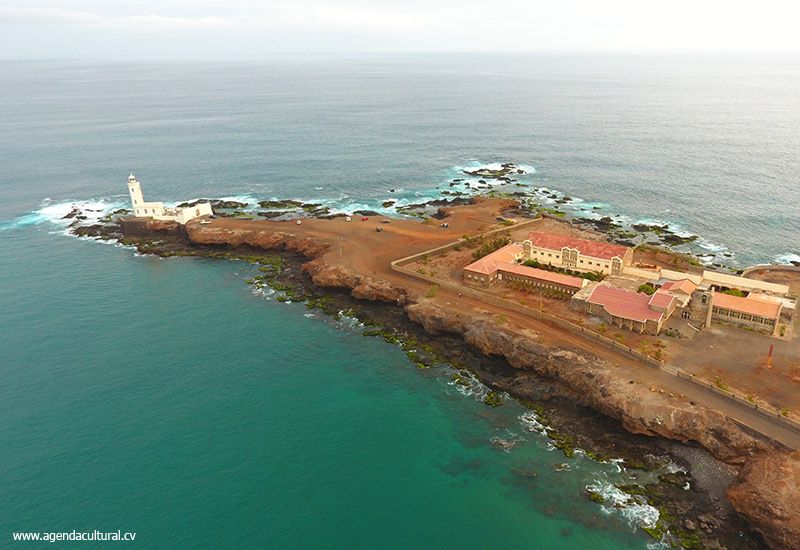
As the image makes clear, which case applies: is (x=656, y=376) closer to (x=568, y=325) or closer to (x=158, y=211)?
(x=568, y=325)

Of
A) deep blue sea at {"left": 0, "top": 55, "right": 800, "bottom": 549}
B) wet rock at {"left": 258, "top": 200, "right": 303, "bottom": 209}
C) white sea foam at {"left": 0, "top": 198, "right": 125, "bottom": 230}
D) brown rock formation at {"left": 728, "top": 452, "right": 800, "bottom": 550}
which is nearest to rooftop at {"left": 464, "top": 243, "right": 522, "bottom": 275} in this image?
deep blue sea at {"left": 0, "top": 55, "right": 800, "bottom": 549}

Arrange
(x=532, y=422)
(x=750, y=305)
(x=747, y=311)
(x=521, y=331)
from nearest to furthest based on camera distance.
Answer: (x=532, y=422)
(x=747, y=311)
(x=750, y=305)
(x=521, y=331)

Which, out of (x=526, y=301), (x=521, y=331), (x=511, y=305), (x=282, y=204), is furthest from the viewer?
(x=282, y=204)

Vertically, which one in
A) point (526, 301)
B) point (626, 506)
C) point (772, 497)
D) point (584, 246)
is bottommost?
point (626, 506)

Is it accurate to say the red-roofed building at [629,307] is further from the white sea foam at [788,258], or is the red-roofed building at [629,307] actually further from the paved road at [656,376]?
the white sea foam at [788,258]

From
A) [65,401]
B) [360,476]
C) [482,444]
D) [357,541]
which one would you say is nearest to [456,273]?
[482,444]

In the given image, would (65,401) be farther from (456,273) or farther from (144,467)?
(456,273)

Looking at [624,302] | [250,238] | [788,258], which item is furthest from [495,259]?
[788,258]
